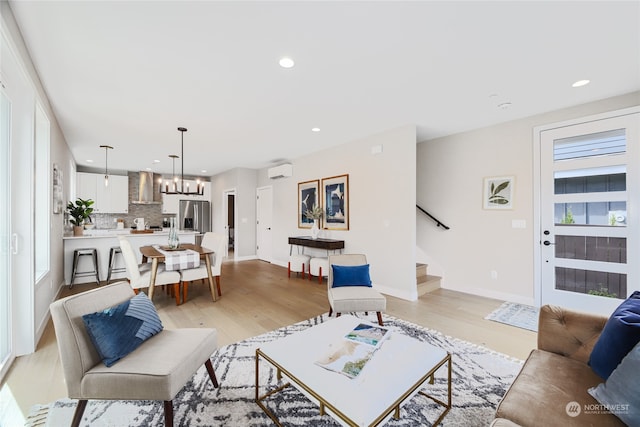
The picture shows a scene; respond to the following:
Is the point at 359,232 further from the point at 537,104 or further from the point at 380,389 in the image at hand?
the point at 380,389

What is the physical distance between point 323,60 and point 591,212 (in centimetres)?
349

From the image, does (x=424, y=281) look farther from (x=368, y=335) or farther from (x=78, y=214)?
(x=78, y=214)

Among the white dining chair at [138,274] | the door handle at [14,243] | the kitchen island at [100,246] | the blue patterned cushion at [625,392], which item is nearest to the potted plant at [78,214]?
the kitchen island at [100,246]

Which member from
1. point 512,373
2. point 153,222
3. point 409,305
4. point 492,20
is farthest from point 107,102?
point 153,222

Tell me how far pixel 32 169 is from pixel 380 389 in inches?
128

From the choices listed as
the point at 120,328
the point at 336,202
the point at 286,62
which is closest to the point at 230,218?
the point at 336,202

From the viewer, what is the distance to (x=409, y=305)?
11.9 feet

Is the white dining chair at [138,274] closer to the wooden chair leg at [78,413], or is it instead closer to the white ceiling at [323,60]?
the white ceiling at [323,60]

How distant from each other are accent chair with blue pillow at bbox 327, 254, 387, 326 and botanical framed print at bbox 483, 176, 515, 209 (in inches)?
86.8

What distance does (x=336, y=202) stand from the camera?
506 cm

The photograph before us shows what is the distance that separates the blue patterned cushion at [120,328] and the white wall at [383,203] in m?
3.17

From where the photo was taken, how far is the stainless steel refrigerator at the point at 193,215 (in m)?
8.32

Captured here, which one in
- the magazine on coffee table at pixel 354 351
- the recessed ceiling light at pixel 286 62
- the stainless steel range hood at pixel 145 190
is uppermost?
the recessed ceiling light at pixel 286 62

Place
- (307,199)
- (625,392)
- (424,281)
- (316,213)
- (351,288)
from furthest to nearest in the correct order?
1. (307,199)
2. (316,213)
3. (424,281)
4. (351,288)
5. (625,392)
